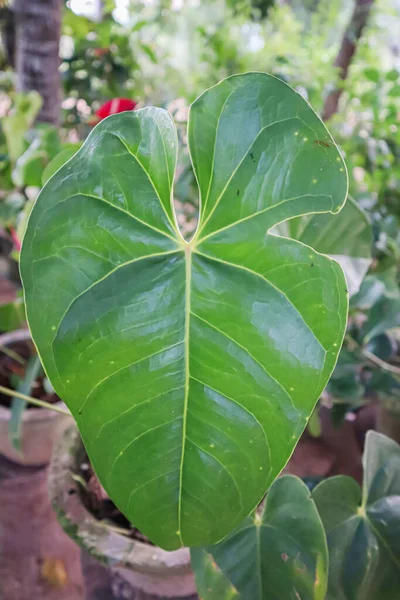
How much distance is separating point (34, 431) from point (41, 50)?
2.85 ft

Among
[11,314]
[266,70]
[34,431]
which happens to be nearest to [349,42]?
[266,70]

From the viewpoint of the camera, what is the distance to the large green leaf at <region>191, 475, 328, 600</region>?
0.42m

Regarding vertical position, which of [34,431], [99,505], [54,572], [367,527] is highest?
[367,527]

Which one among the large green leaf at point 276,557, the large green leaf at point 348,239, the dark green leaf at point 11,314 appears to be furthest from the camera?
the dark green leaf at point 11,314

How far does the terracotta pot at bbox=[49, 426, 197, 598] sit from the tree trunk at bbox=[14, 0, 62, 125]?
86 cm

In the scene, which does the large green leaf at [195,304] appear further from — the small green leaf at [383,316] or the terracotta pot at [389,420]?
the terracotta pot at [389,420]

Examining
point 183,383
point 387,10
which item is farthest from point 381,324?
point 387,10

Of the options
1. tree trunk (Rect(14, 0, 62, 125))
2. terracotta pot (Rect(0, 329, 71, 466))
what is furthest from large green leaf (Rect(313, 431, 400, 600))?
tree trunk (Rect(14, 0, 62, 125))

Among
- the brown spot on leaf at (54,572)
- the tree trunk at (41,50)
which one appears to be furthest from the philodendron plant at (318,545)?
the tree trunk at (41,50)

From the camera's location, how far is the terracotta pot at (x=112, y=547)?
1.69 ft

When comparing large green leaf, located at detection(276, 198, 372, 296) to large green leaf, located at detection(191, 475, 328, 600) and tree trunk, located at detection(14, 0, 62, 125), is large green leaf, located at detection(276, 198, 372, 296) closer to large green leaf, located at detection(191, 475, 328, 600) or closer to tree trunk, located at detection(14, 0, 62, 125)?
large green leaf, located at detection(191, 475, 328, 600)

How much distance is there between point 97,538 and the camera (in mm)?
543

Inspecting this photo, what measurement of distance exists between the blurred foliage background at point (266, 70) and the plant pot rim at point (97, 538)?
0.33 metres

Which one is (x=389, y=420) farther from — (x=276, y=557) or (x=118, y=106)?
(x=118, y=106)
